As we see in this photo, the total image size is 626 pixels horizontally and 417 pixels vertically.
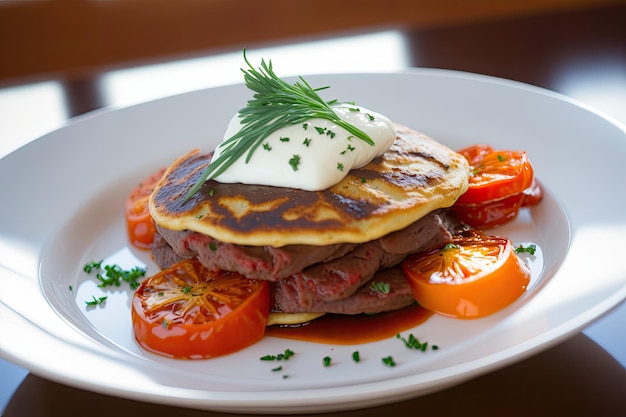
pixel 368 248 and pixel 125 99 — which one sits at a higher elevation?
pixel 368 248

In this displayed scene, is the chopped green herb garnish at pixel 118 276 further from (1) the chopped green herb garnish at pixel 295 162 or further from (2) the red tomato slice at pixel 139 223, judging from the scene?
(1) the chopped green herb garnish at pixel 295 162

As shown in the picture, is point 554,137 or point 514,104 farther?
point 514,104

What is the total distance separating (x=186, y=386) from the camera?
1970 mm

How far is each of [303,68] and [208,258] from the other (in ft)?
9.48

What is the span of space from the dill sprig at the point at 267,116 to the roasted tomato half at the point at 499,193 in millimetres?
537

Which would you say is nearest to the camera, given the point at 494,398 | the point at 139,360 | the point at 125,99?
the point at 494,398

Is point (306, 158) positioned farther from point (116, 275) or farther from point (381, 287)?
point (116, 275)

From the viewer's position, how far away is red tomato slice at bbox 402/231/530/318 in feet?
7.45

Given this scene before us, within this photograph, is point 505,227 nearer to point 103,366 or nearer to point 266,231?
point 266,231

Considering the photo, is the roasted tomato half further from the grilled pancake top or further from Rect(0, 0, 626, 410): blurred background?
Rect(0, 0, 626, 410): blurred background

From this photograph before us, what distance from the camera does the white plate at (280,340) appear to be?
73.0 inches

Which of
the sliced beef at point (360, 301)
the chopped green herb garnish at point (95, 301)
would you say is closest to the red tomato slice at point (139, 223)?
the chopped green herb garnish at point (95, 301)

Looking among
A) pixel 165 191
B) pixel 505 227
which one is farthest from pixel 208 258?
pixel 505 227


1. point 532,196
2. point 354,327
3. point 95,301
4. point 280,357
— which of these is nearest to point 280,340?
point 280,357
